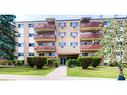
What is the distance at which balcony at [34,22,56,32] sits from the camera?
11.5m

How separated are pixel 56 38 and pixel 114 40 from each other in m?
4.34

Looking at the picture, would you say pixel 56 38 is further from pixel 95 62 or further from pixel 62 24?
pixel 95 62

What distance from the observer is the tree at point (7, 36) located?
1155 cm

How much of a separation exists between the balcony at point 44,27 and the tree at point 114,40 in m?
3.90

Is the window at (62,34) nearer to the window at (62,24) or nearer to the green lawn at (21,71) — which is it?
the window at (62,24)

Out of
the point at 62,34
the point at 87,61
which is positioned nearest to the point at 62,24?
the point at 62,34

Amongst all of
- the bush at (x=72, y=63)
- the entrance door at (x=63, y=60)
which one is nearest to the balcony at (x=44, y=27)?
the entrance door at (x=63, y=60)

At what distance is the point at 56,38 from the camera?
1180cm

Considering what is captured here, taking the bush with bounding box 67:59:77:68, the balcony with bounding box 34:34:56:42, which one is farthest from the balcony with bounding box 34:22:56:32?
the bush with bounding box 67:59:77:68

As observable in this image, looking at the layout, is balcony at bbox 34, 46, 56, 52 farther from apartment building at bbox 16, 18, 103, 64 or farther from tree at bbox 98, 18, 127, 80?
tree at bbox 98, 18, 127, 80

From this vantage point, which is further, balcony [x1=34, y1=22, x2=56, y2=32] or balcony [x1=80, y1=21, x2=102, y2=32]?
balcony [x1=34, y1=22, x2=56, y2=32]
